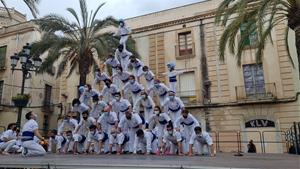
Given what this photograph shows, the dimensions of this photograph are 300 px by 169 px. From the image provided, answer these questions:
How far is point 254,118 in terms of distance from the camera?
22.1m

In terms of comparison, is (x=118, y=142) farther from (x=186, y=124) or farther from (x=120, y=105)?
(x=186, y=124)

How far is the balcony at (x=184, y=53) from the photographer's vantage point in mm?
25292

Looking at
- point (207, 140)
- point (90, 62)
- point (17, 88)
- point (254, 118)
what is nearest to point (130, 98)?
point (207, 140)

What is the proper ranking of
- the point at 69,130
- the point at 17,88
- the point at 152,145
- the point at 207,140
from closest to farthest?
1. the point at 207,140
2. the point at 152,145
3. the point at 69,130
4. the point at 17,88

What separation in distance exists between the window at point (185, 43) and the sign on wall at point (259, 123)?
734cm

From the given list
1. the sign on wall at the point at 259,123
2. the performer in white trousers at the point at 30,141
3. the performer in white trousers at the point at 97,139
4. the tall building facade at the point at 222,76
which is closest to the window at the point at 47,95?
the tall building facade at the point at 222,76

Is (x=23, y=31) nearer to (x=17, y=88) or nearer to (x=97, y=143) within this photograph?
(x=17, y=88)

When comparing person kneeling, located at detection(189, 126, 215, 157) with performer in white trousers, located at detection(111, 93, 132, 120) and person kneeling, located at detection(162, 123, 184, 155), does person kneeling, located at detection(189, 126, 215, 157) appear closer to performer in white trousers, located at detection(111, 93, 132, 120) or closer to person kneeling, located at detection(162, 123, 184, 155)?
person kneeling, located at detection(162, 123, 184, 155)

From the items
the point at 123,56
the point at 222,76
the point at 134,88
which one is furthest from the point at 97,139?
the point at 222,76

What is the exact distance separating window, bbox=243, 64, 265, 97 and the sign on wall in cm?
190

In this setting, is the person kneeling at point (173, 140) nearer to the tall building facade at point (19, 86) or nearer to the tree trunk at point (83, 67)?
the tree trunk at point (83, 67)

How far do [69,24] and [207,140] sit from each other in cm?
1350

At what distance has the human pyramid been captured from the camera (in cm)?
1020

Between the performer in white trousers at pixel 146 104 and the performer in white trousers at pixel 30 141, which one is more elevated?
the performer in white trousers at pixel 146 104
